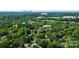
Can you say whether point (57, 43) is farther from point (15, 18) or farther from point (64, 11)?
point (15, 18)
